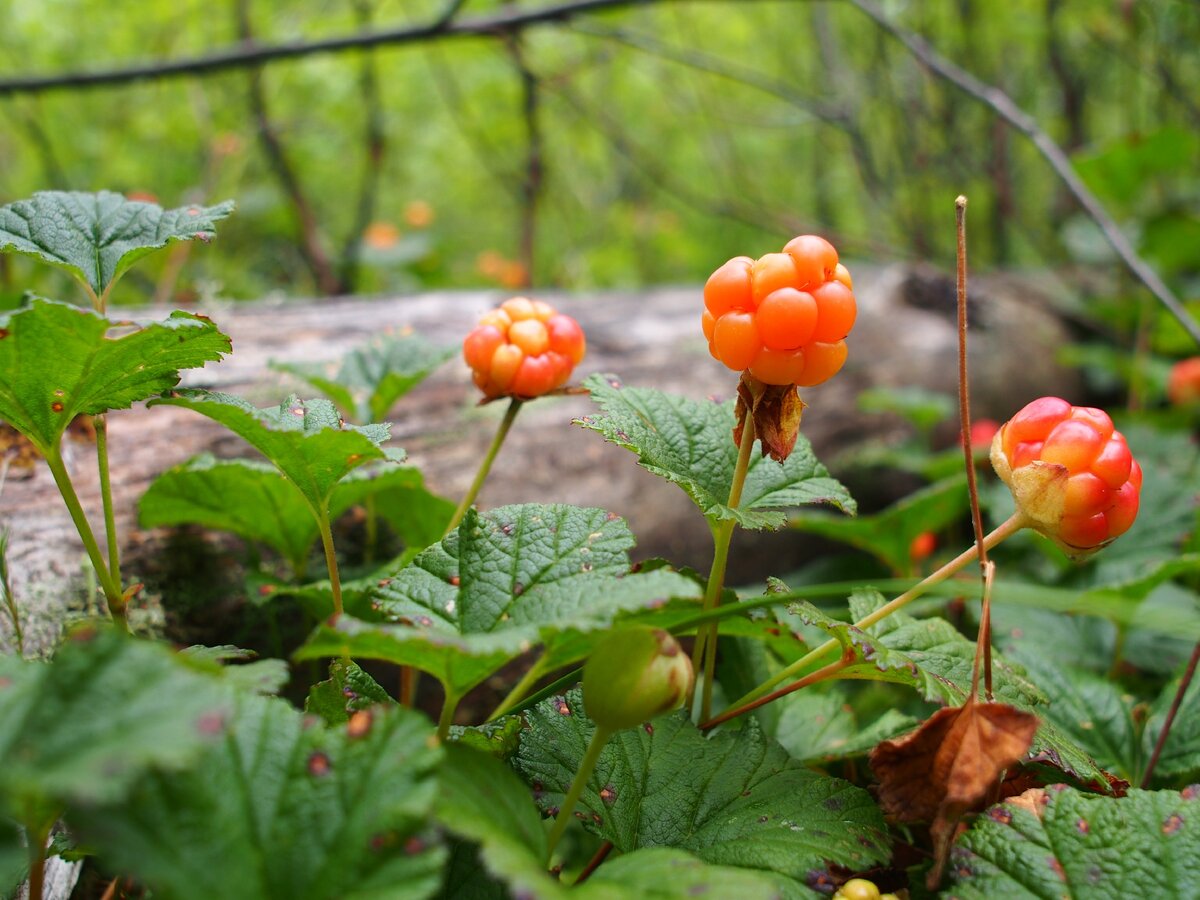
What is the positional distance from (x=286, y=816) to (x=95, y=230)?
74 centimetres

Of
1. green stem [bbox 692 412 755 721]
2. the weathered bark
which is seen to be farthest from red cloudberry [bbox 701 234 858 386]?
the weathered bark

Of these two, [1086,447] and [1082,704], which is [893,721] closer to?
[1082,704]

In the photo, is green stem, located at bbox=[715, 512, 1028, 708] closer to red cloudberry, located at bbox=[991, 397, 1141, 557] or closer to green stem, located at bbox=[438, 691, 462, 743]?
red cloudberry, located at bbox=[991, 397, 1141, 557]

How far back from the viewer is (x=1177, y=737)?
1038 millimetres

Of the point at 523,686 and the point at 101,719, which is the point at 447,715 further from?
the point at 101,719

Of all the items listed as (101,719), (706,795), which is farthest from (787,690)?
(101,719)

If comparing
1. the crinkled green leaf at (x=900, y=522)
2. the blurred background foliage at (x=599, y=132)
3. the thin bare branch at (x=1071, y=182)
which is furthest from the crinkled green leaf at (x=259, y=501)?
the blurred background foliage at (x=599, y=132)

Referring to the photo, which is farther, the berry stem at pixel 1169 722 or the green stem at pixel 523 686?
the berry stem at pixel 1169 722

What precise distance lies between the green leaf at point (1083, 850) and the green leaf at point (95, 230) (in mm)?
982

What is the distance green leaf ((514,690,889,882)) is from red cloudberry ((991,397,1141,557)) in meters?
0.32

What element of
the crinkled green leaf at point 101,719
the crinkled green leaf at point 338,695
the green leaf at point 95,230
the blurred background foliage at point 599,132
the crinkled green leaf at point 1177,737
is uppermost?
the blurred background foliage at point 599,132

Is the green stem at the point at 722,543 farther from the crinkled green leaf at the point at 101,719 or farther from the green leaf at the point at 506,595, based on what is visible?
the crinkled green leaf at the point at 101,719

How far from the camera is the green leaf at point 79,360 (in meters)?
0.75

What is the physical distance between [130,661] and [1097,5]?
4957 millimetres
